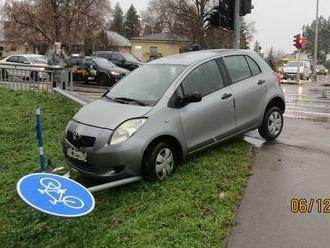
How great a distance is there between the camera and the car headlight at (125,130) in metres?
5.92

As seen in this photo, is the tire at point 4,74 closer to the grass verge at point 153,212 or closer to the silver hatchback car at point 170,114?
the grass verge at point 153,212

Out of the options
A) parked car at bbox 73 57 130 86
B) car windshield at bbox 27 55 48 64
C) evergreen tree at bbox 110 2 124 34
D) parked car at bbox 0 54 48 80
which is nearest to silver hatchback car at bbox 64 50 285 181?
parked car at bbox 0 54 48 80

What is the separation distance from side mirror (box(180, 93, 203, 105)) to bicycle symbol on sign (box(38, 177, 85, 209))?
219cm

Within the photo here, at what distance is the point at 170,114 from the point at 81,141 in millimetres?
1205

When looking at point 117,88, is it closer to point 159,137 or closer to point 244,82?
point 159,137

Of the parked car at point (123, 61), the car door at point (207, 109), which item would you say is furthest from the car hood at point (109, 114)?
the parked car at point (123, 61)

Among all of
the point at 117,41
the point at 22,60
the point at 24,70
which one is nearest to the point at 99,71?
the point at 22,60

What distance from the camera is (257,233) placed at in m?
4.73

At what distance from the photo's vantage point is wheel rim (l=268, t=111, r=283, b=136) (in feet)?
27.2

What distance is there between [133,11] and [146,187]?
4709 inches

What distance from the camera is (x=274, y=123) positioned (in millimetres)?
8367

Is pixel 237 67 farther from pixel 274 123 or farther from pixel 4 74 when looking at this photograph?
pixel 4 74

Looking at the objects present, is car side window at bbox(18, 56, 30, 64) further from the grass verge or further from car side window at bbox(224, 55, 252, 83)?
car side window at bbox(224, 55, 252, 83)

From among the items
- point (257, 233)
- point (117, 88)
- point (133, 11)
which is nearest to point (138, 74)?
point (117, 88)
